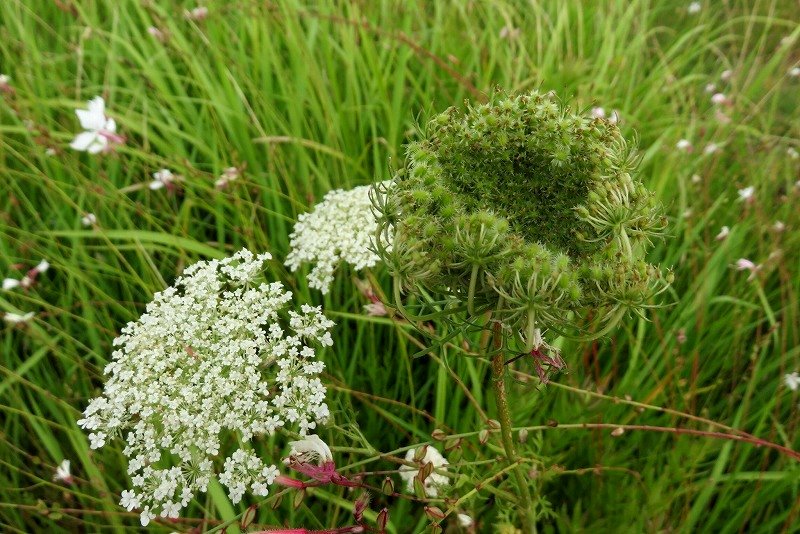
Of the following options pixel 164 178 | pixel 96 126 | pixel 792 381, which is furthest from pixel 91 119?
pixel 792 381

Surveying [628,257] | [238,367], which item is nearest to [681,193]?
[628,257]

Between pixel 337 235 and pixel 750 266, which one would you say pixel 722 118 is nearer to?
pixel 750 266

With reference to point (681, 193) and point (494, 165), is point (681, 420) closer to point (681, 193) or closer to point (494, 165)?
point (681, 193)

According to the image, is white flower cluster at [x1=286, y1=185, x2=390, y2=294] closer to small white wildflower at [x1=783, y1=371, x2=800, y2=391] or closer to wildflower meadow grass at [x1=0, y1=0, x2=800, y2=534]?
wildflower meadow grass at [x1=0, y1=0, x2=800, y2=534]

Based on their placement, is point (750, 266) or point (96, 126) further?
point (750, 266)

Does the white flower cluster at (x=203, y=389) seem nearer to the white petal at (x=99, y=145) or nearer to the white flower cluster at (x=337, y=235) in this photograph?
the white flower cluster at (x=337, y=235)

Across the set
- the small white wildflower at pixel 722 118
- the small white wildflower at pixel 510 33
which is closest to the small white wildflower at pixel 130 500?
the small white wildflower at pixel 510 33
